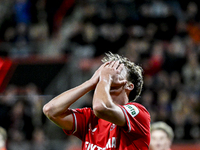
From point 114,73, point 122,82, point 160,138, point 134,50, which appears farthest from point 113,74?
point 134,50

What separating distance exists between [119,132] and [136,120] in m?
0.21

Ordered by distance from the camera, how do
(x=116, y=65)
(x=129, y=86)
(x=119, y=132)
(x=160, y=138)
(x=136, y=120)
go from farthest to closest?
(x=160, y=138), (x=129, y=86), (x=116, y=65), (x=119, y=132), (x=136, y=120)

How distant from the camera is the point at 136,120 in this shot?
2.47 metres

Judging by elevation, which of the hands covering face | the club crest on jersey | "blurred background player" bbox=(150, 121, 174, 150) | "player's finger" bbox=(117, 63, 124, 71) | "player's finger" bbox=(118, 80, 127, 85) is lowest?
"blurred background player" bbox=(150, 121, 174, 150)

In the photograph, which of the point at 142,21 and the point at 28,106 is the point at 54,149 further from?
the point at 142,21

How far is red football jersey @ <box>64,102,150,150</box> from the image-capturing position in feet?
8.11

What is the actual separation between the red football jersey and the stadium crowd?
4194 millimetres

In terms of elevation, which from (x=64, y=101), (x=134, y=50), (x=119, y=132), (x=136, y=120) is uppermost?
(x=134, y=50)

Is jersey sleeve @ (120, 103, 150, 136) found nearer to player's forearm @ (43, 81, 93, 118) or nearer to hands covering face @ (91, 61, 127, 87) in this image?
hands covering face @ (91, 61, 127, 87)

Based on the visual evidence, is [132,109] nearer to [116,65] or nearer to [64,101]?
[116,65]

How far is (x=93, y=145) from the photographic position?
265 centimetres

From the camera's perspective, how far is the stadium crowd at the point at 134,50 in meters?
7.03

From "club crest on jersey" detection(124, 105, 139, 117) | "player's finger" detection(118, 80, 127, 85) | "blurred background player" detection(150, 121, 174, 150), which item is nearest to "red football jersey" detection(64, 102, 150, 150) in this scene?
"club crest on jersey" detection(124, 105, 139, 117)

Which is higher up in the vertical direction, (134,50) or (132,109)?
(134,50)
